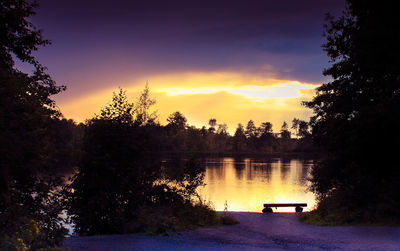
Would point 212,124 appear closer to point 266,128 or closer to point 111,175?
point 266,128

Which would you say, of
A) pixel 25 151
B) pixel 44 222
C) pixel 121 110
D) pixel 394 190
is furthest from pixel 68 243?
pixel 394 190

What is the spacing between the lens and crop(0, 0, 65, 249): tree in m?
8.80

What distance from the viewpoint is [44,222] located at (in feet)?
33.3

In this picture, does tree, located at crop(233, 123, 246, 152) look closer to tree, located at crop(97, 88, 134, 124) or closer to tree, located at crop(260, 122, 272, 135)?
tree, located at crop(260, 122, 272, 135)

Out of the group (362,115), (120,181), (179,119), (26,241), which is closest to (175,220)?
(120,181)

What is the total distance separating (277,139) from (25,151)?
485ft

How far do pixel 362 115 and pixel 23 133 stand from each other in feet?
40.2

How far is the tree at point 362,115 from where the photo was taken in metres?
14.7

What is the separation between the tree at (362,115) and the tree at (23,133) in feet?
37.5

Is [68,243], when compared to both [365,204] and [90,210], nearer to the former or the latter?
[90,210]

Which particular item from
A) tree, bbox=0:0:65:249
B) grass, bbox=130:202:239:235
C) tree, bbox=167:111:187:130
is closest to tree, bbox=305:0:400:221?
grass, bbox=130:202:239:235

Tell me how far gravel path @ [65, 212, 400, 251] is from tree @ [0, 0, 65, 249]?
4.88 ft

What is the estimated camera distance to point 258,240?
11.6 metres

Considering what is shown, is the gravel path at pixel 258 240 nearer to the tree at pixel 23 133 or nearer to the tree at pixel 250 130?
the tree at pixel 23 133
